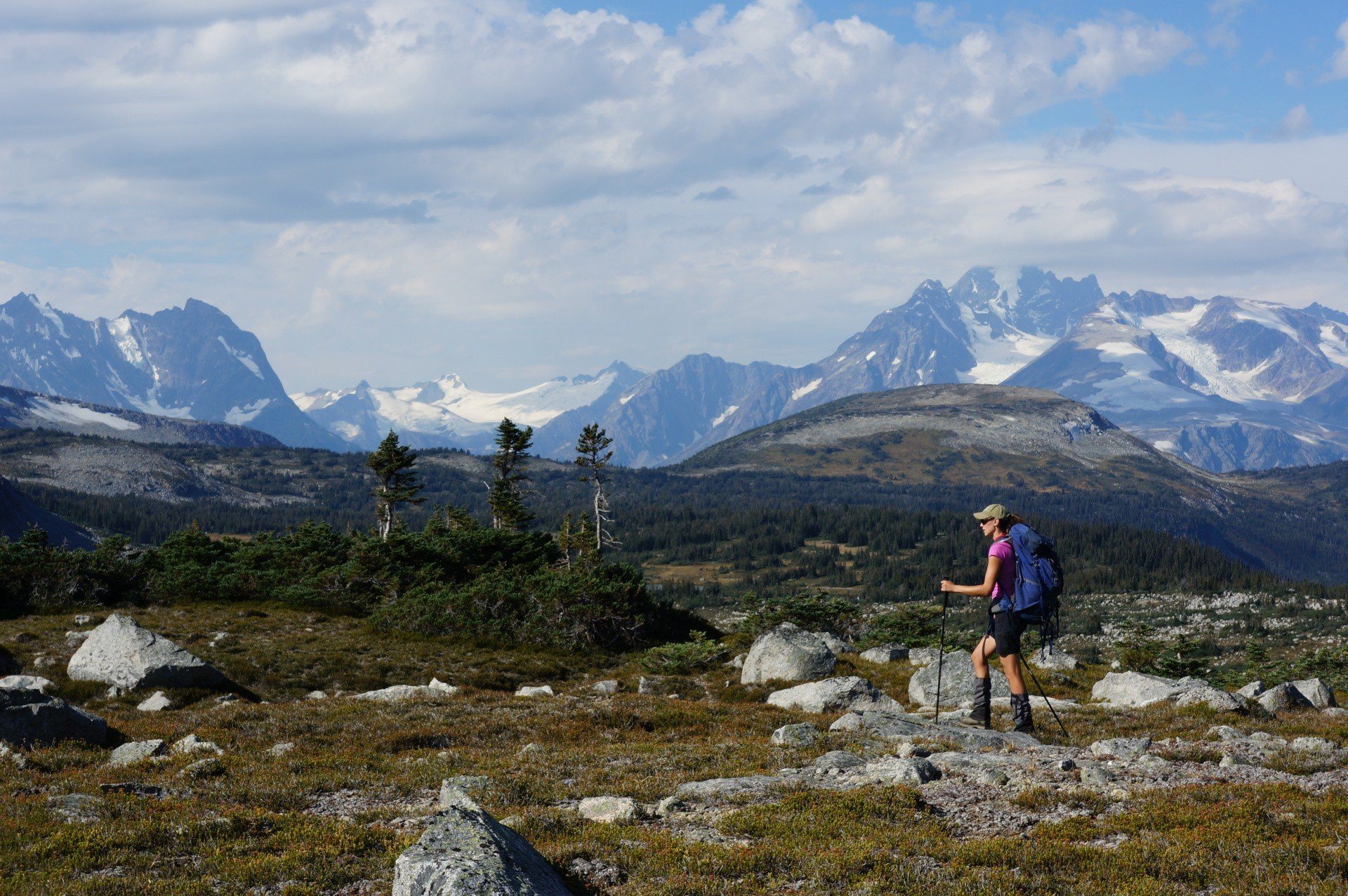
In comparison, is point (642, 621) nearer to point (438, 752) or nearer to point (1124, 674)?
point (1124, 674)

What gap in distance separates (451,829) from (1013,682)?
13.4 metres

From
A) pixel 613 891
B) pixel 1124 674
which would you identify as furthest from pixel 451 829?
pixel 1124 674

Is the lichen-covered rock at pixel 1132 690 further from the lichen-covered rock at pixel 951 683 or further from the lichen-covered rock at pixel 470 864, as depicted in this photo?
the lichen-covered rock at pixel 470 864

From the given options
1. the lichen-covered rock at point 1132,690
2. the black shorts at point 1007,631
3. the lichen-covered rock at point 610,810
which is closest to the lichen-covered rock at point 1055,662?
the lichen-covered rock at point 1132,690

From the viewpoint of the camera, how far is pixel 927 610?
50.5 metres

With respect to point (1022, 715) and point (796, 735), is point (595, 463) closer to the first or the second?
point (796, 735)

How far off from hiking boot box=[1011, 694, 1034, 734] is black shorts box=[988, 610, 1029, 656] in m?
1.66

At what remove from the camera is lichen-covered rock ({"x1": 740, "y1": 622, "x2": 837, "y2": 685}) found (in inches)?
1330

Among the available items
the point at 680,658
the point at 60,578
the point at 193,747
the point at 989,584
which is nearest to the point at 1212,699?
the point at 989,584

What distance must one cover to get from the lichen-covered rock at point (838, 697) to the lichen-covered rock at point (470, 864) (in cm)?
1687

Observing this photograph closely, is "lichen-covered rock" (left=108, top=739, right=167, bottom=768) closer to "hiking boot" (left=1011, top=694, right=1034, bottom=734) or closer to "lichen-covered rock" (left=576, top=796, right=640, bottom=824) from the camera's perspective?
"lichen-covered rock" (left=576, top=796, right=640, bottom=824)

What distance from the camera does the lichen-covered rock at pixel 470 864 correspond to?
8898 millimetres

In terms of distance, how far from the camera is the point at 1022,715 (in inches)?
755

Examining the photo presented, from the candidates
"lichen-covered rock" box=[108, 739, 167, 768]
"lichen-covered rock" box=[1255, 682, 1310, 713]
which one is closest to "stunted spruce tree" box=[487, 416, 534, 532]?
"lichen-covered rock" box=[108, 739, 167, 768]
